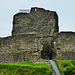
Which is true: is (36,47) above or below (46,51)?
above

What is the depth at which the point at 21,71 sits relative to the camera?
Answer: 12.3 meters

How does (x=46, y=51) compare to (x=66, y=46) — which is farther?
(x=46, y=51)

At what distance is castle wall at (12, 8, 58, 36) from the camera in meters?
25.6

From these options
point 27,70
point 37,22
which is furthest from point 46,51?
point 27,70

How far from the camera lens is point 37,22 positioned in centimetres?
2636

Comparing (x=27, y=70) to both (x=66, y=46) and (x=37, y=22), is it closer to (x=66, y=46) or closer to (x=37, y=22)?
(x=66, y=46)

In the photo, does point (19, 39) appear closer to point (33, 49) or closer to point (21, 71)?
point (33, 49)

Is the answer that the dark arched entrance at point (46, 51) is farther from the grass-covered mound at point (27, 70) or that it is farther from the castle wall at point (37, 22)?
the grass-covered mound at point (27, 70)

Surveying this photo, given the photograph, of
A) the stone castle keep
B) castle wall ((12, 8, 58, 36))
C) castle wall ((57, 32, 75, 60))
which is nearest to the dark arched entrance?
the stone castle keep

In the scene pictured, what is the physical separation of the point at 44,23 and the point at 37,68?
14.7 m

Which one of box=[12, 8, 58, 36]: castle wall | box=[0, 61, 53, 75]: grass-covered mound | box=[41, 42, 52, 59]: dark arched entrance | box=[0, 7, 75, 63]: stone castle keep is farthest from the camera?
box=[12, 8, 58, 36]: castle wall

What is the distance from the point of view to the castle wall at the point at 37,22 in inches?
1008

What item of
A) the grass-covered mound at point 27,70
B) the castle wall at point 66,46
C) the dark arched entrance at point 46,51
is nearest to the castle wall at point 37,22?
the dark arched entrance at point 46,51

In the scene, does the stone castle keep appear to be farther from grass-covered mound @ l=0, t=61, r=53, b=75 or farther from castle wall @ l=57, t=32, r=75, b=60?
grass-covered mound @ l=0, t=61, r=53, b=75
